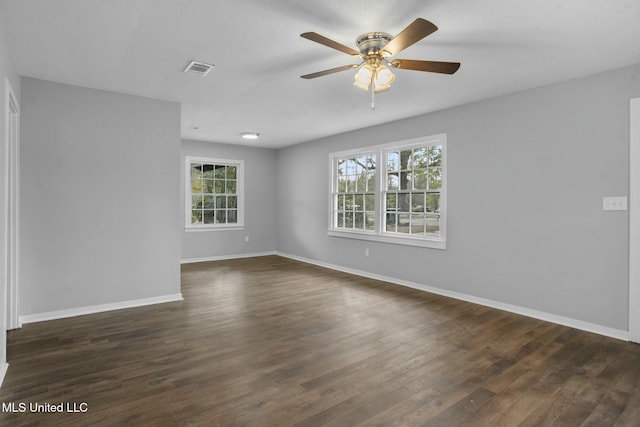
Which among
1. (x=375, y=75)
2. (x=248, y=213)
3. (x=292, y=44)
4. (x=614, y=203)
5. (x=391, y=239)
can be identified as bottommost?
(x=391, y=239)

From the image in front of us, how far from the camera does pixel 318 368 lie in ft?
8.71

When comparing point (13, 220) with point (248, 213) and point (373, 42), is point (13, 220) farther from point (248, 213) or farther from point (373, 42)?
point (248, 213)

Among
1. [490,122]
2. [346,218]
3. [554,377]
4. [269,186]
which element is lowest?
[554,377]

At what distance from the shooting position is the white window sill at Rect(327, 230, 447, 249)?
4891 mm

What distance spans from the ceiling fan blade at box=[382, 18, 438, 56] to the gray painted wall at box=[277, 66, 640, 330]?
2.32 meters

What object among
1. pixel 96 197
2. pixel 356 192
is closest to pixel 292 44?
pixel 96 197

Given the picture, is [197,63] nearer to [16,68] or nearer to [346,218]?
[16,68]

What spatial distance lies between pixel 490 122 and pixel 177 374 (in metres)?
4.13

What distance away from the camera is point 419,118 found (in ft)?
16.7

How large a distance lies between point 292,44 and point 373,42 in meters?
0.65

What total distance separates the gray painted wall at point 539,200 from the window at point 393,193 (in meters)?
0.17

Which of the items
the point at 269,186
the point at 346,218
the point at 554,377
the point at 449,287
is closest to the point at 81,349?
the point at 554,377

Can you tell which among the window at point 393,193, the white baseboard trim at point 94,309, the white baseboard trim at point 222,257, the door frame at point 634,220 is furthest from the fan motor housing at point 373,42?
the white baseboard trim at point 222,257

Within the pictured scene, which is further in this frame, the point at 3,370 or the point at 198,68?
the point at 198,68
